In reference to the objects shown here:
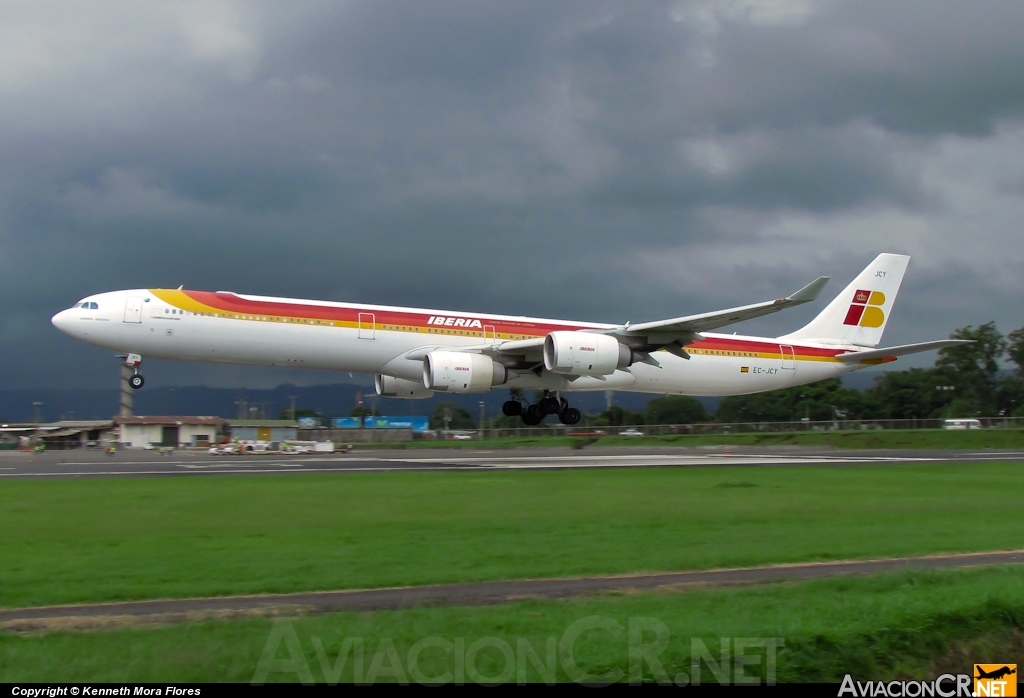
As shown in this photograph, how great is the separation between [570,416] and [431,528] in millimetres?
22872

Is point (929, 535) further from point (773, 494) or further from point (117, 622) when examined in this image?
point (117, 622)

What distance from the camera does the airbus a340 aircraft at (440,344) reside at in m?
31.6

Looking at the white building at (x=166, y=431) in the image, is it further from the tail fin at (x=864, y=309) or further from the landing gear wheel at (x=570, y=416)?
the tail fin at (x=864, y=309)

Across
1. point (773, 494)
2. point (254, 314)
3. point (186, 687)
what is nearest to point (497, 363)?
point (254, 314)

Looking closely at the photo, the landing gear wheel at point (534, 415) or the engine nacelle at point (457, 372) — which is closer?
the engine nacelle at point (457, 372)

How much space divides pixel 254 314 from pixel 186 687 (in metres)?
26.7

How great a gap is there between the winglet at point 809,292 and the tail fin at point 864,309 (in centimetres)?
1474

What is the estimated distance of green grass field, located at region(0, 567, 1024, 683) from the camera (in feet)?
24.0

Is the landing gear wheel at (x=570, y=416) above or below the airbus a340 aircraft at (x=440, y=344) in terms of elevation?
below

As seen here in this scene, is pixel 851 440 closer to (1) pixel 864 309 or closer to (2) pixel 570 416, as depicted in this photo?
(1) pixel 864 309

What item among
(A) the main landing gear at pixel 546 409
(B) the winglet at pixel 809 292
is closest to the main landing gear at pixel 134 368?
(A) the main landing gear at pixel 546 409

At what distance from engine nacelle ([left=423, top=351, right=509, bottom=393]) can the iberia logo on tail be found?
69.6ft

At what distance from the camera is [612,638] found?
833 centimetres

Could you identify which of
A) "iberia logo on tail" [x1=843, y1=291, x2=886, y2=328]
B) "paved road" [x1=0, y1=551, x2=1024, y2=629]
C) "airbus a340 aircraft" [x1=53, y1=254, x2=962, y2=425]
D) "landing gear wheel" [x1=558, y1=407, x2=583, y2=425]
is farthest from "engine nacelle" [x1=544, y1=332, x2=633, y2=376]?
"paved road" [x1=0, y1=551, x2=1024, y2=629]
